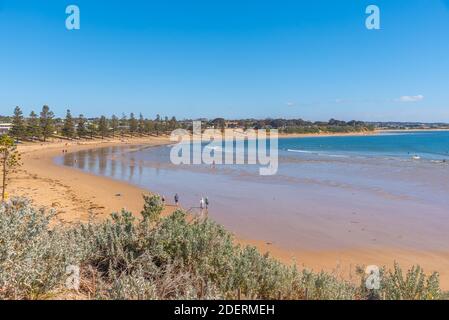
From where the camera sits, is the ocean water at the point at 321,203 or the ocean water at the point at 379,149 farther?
the ocean water at the point at 379,149

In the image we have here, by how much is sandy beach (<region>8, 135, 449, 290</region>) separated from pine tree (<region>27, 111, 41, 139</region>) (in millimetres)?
41948

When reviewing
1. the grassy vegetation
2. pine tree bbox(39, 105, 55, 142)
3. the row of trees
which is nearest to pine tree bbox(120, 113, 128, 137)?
the row of trees

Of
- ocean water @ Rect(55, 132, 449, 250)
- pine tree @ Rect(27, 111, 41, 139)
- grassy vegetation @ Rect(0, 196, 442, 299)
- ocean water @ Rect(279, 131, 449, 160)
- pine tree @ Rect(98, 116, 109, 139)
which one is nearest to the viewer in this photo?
grassy vegetation @ Rect(0, 196, 442, 299)


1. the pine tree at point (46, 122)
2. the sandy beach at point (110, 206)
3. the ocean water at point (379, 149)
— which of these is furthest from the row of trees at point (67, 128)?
the ocean water at point (379, 149)

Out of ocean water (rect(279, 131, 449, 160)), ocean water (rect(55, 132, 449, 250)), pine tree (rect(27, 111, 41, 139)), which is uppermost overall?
pine tree (rect(27, 111, 41, 139))

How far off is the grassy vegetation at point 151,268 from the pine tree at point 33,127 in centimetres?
8054

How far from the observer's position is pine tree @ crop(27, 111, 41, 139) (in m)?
77.1

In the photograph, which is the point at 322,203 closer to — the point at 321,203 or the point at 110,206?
the point at 321,203

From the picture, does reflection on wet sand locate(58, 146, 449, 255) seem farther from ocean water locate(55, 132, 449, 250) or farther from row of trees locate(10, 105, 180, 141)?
row of trees locate(10, 105, 180, 141)

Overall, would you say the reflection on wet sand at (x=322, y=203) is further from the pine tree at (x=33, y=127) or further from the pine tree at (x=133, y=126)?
the pine tree at (x=133, y=126)

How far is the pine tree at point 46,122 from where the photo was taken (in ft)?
262

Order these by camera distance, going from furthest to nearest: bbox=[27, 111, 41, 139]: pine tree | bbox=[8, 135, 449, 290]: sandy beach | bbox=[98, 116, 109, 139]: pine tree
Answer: bbox=[98, 116, 109, 139]: pine tree, bbox=[27, 111, 41, 139]: pine tree, bbox=[8, 135, 449, 290]: sandy beach

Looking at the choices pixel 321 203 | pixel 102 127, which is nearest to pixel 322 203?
pixel 321 203

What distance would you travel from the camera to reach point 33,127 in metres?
77.6
